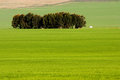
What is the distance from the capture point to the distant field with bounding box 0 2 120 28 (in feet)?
340

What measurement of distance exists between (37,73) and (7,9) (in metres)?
107

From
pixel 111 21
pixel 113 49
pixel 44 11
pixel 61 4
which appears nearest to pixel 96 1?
pixel 61 4

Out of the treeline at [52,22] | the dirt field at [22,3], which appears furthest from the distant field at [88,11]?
the treeline at [52,22]

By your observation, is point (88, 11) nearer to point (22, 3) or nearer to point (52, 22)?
point (22, 3)

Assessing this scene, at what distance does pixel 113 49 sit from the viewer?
30344 millimetres

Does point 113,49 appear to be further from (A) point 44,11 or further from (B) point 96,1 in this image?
(B) point 96,1

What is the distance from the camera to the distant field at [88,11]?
103m

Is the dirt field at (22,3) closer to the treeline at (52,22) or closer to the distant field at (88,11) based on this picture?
the distant field at (88,11)

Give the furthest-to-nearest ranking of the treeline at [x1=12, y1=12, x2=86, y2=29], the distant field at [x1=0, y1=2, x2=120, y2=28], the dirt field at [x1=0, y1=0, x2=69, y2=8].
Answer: the dirt field at [x1=0, y1=0, x2=69, y2=8], the distant field at [x1=0, y1=2, x2=120, y2=28], the treeline at [x1=12, y1=12, x2=86, y2=29]

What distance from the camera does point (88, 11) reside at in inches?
4417

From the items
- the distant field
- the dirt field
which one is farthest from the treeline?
the dirt field

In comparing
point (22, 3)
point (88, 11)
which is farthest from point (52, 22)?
point (22, 3)

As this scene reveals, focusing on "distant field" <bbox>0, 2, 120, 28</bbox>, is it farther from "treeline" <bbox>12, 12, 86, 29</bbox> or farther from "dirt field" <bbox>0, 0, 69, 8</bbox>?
"treeline" <bbox>12, 12, 86, 29</bbox>

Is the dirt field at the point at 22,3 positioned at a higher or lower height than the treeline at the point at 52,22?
lower
